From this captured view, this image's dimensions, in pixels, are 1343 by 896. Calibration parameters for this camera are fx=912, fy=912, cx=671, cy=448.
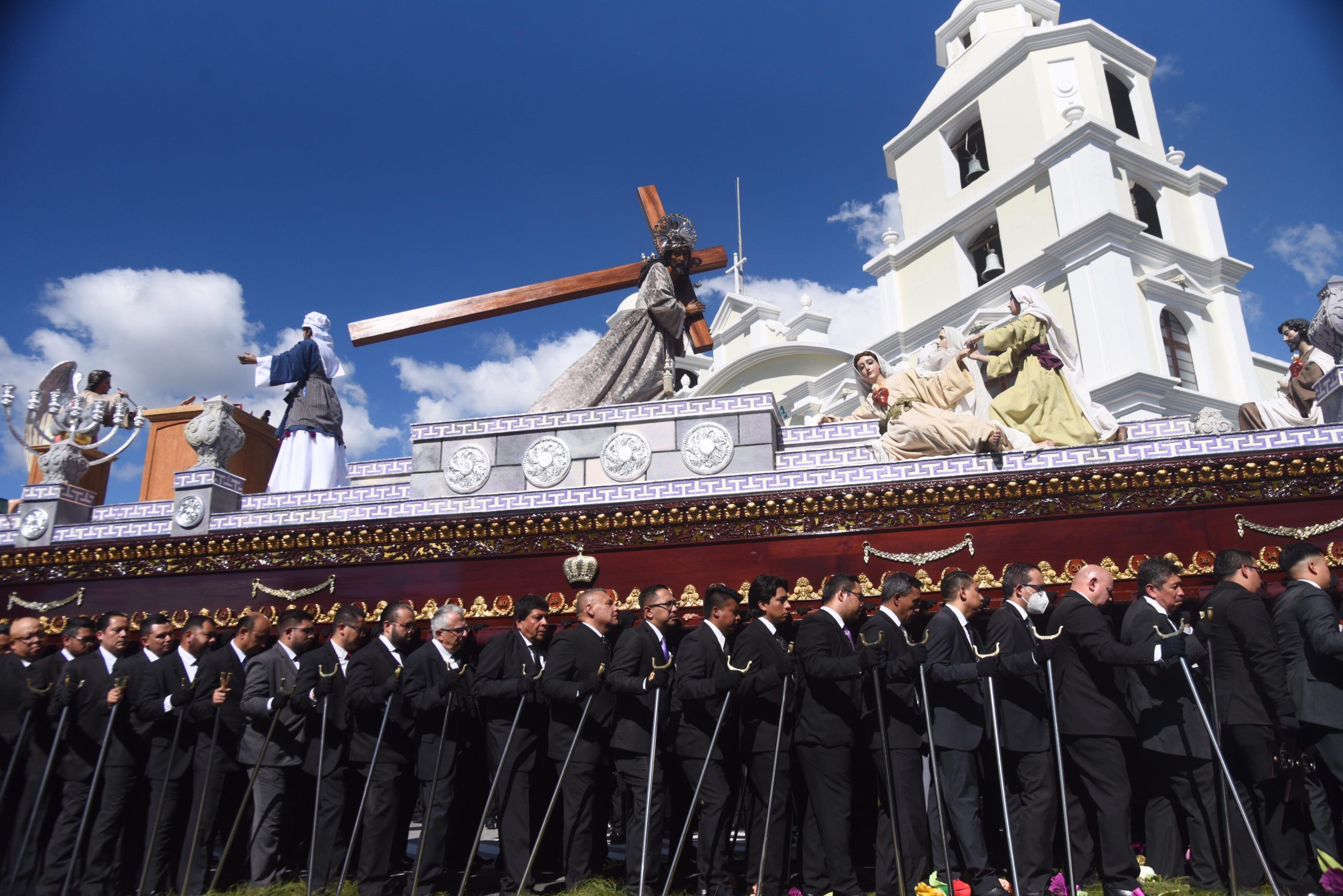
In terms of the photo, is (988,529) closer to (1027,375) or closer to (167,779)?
(1027,375)

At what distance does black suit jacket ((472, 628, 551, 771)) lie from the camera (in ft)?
20.7

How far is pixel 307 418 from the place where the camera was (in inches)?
407

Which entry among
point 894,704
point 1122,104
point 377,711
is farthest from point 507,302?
point 1122,104

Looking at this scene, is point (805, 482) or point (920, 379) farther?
point (920, 379)

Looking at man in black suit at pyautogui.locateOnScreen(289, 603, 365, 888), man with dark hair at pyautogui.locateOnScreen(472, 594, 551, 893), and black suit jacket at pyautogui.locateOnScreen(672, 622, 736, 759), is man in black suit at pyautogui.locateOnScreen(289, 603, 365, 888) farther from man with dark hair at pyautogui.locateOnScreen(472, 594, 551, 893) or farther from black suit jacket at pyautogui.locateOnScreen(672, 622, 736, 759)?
black suit jacket at pyautogui.locateOnScreen(672, 622, 736, 759)

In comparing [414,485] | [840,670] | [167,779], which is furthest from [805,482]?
[167,779]

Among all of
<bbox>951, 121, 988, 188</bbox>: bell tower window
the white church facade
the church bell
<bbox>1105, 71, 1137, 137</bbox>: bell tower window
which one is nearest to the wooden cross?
the white church facade

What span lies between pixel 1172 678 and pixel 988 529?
2.21 meters

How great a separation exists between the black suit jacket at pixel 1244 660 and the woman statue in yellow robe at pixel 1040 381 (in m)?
2.59

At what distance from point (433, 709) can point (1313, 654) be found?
561 cm

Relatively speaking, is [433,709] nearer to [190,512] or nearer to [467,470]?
[467,470]

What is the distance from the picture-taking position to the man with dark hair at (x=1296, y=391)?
8797mm

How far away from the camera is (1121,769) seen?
217 inches

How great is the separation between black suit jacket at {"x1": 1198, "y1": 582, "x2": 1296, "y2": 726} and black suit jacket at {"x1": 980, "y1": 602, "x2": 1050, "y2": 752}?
3.46ft
